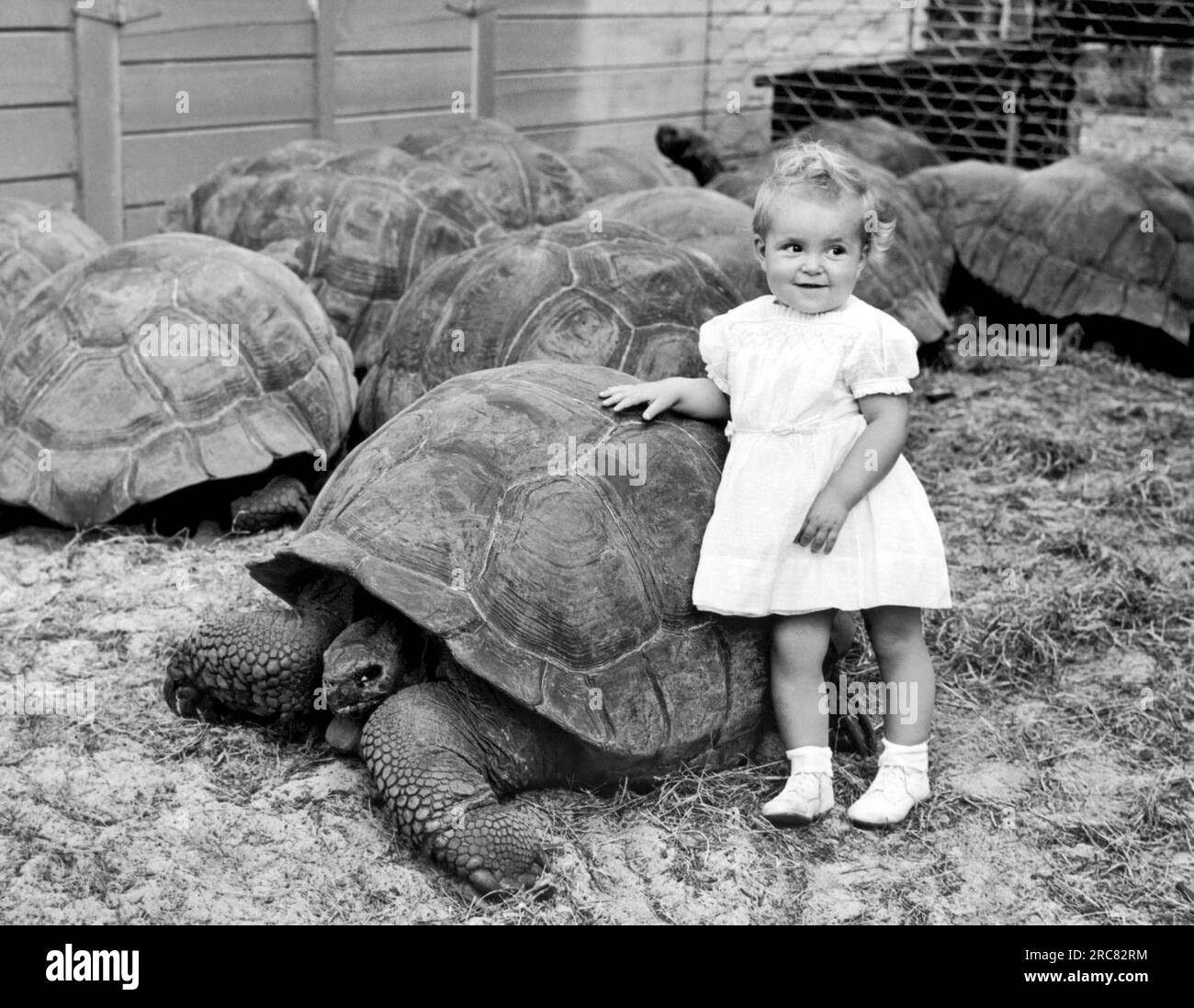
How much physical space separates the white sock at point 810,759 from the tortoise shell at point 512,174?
3.93m

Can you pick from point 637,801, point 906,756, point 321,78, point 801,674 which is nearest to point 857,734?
point 906,756

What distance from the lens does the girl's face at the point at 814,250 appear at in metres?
2.89

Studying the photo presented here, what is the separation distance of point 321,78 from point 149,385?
3490 mm

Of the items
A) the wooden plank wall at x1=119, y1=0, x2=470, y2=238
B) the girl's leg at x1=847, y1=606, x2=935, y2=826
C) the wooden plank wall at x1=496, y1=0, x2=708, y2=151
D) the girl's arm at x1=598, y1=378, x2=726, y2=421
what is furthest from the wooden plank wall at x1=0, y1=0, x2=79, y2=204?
the girl's leg at x1=847, y1=606, x2=935, y2=826

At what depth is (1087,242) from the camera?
7422 millimetres

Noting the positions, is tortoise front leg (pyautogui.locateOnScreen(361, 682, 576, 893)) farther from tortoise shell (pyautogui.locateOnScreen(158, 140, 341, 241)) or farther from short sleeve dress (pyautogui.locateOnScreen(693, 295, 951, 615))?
tortoise shell (pyautogui.locateOnScreen(158, 140, 341, 241))

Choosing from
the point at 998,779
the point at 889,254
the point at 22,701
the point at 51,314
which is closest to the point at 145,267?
the point at 51,314

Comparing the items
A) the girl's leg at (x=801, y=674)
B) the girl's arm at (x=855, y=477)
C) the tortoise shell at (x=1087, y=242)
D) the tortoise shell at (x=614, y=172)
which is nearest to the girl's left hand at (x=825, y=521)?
the girl's arm at (x=855, y=477)

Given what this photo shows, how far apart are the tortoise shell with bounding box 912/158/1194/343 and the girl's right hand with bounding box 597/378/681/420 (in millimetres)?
4777

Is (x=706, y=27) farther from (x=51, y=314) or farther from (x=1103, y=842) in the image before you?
(x=1103, y=842)

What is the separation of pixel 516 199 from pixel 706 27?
4.45 m

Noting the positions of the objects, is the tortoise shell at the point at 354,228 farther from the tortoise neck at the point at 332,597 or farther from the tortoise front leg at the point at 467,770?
the tortoise front leg at the point at 467,770

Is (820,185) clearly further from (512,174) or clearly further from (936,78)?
(936,78)

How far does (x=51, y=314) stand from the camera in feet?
14.8
